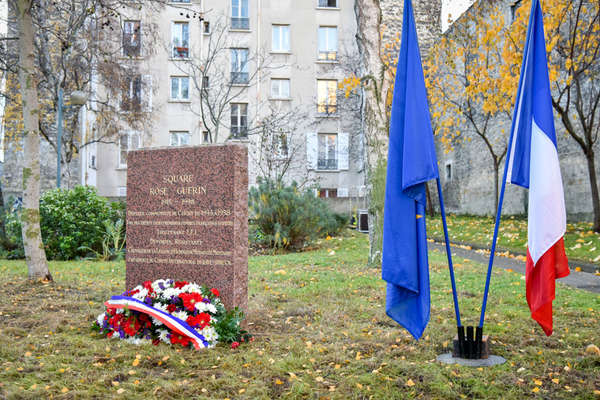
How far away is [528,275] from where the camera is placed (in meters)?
3.98

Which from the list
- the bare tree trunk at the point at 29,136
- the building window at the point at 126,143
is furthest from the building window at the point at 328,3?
the bare tree trunk at the point at 29,136

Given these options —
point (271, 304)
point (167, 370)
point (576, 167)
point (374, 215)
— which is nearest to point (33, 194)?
point (271, 304)

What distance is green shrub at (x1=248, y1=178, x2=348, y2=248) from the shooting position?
1237 cm

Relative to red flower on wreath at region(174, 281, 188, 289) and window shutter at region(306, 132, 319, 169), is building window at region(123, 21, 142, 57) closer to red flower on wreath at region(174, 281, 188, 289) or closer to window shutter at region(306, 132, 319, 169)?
red flower on wreath at region(174, 281, 188, 289)

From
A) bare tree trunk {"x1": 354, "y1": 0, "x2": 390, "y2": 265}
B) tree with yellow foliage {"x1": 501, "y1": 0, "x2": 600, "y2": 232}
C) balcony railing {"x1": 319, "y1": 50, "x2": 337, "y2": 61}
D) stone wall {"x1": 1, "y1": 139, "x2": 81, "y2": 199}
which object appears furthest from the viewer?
balcony railing {"x1": 319, "y1": 50, "x2": 337, "y2": 61}

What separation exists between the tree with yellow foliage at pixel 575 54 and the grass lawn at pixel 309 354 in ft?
26.5

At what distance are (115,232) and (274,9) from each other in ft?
73.4

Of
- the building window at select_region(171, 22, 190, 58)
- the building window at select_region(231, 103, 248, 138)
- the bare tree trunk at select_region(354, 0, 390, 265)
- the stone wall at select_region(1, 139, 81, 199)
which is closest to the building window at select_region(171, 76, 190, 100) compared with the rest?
the building window at select_region(171, 22, 190, 58)

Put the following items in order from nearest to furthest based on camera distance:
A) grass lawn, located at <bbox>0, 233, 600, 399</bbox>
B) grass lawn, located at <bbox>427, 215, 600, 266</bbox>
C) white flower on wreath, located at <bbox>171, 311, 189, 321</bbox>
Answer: grass lawn, located at <bbox>0, 233, 600, 399</bbox> → white flower on wreath, located at <bbox>171, 311, 189, 321</bbox> → grass lawn, located at <bbox>427, 215, 600, 266</bbox>

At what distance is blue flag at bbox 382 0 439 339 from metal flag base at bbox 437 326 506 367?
1.69 feet

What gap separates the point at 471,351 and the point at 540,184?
143cm

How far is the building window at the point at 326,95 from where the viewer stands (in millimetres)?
30033

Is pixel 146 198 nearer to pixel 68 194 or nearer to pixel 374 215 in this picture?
pixel 374 215

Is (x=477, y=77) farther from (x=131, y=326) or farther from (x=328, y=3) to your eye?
(x=131, y=326)
